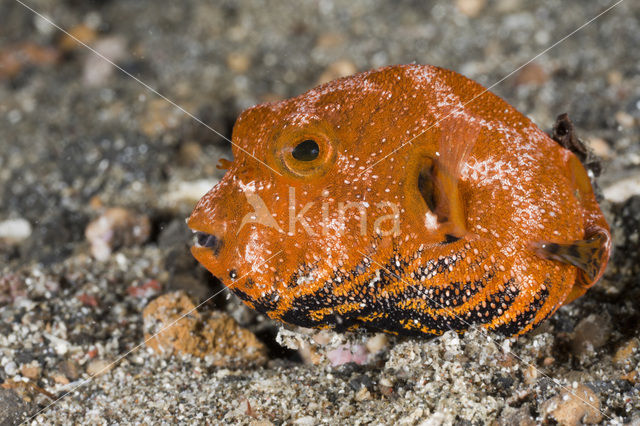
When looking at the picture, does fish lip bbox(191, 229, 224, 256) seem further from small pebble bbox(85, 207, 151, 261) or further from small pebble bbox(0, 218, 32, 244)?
small pebble bbox(0, 218, 32, 244)

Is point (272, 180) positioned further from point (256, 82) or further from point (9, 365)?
point (256, 82)

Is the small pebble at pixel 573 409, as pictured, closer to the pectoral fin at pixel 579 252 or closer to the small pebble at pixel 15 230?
the pectoral fin at pixel 579 252

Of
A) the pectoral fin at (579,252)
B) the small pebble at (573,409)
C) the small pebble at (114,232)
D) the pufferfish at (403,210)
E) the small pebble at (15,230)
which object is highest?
the small pebble at (15,230)

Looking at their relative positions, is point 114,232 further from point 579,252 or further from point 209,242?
point 579,252

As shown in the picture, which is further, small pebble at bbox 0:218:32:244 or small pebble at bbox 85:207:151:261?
small pebble at bbox 0:218:32:244

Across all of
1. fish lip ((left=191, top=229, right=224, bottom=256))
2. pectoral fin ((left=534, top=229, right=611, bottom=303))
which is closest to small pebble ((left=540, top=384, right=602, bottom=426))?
pectoral fin ((left=534, top=229, right=611, bottom=303))

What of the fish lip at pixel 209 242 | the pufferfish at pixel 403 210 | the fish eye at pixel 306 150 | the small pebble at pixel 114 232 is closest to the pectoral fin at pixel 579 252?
the pufferfish at pixel 403 210

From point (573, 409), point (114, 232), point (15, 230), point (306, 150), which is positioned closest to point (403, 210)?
point (306, 150)

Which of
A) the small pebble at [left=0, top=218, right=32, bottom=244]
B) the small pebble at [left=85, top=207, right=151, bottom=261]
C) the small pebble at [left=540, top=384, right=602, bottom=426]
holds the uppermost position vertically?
the small pebble at [left=0, top=218, right=32, bottom=244]
